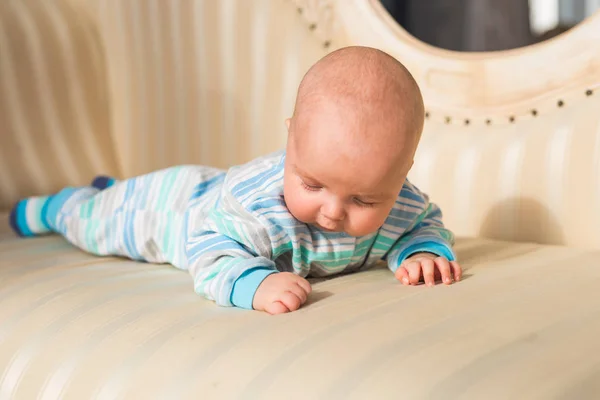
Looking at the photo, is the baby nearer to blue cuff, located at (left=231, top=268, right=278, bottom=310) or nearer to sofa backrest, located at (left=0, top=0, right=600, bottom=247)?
blue cuff, located at (left=231, top=268, right=278, bottom=310)

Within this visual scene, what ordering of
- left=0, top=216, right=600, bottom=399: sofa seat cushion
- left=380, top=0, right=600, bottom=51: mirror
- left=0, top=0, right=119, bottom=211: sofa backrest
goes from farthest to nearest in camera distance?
1. left=380, top=0, right=600, bottom=51: mirror
2. left=0, top=0, right=119, bottom=211: sofa backrest
3. left=0, top=216, right=600, bottom=399: sofa seat cushion

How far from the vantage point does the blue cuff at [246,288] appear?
0.88m

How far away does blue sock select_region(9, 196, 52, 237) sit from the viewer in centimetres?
140

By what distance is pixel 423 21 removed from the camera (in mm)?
2215

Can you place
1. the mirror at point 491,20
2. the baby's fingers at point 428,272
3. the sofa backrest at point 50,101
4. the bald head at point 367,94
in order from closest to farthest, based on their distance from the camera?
1. the bald head at point 367,94
2. the baby's fingers at point 428,272
3. the sofa backrest at point 50,101
4. the mirror at point 491,20

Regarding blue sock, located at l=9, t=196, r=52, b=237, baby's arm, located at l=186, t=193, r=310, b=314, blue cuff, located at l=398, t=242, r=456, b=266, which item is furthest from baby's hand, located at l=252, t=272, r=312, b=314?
blue sock, located at l=9, t=196, r=52, b=237

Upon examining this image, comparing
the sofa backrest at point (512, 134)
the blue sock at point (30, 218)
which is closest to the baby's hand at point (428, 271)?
the sofa backrest at point (512, 134)

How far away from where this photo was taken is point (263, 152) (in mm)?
1643

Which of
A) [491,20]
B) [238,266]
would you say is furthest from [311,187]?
[491,20]

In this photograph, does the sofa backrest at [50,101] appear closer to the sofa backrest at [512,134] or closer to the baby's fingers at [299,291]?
the sofa backrest at [512,134]

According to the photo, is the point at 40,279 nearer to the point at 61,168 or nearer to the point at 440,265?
the point at 440,265

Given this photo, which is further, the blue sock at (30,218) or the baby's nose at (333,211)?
the blue sock at (30,218)

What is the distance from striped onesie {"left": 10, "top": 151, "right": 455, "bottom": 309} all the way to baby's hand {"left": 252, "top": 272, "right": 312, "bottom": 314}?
0.01 meters

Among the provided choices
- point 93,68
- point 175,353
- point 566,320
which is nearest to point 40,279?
point 175,353
